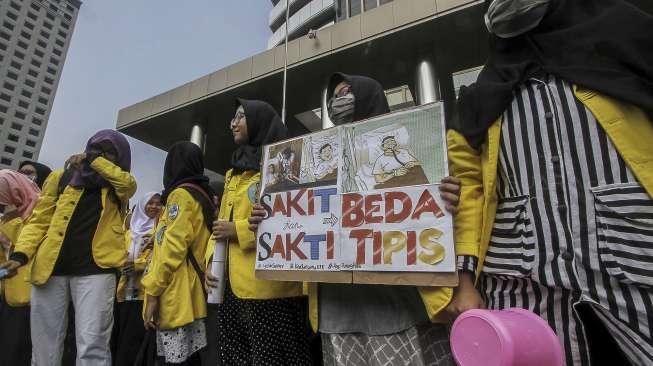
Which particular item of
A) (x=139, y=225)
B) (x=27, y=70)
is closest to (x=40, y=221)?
(x=139, y=225)

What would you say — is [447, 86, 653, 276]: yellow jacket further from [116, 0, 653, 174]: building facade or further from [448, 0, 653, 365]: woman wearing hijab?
[116, 0, 653, 174]: building facade

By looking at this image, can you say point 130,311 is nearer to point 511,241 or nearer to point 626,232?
point 511,241

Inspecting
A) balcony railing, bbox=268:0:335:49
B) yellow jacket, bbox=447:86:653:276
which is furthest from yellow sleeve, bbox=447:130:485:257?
balcony railing, bbox=268:0:335:49

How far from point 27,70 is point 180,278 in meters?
91.6

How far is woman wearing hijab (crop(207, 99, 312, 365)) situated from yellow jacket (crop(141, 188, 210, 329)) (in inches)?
9.3

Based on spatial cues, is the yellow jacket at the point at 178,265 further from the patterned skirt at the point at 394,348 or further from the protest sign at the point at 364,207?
the patterned skirt at the point at 394,348

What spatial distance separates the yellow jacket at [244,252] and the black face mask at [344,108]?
0.57 meters

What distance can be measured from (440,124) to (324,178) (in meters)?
0.54

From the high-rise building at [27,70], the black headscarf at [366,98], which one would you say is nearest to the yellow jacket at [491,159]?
→ the black headscarf at [366,98]

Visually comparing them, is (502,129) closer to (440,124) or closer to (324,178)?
(440,124)

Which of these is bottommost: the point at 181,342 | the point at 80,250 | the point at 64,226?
the point at 181,342

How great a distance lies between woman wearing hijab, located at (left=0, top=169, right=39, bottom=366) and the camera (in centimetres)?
280

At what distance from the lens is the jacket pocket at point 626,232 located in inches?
36.2

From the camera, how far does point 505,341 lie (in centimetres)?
80
